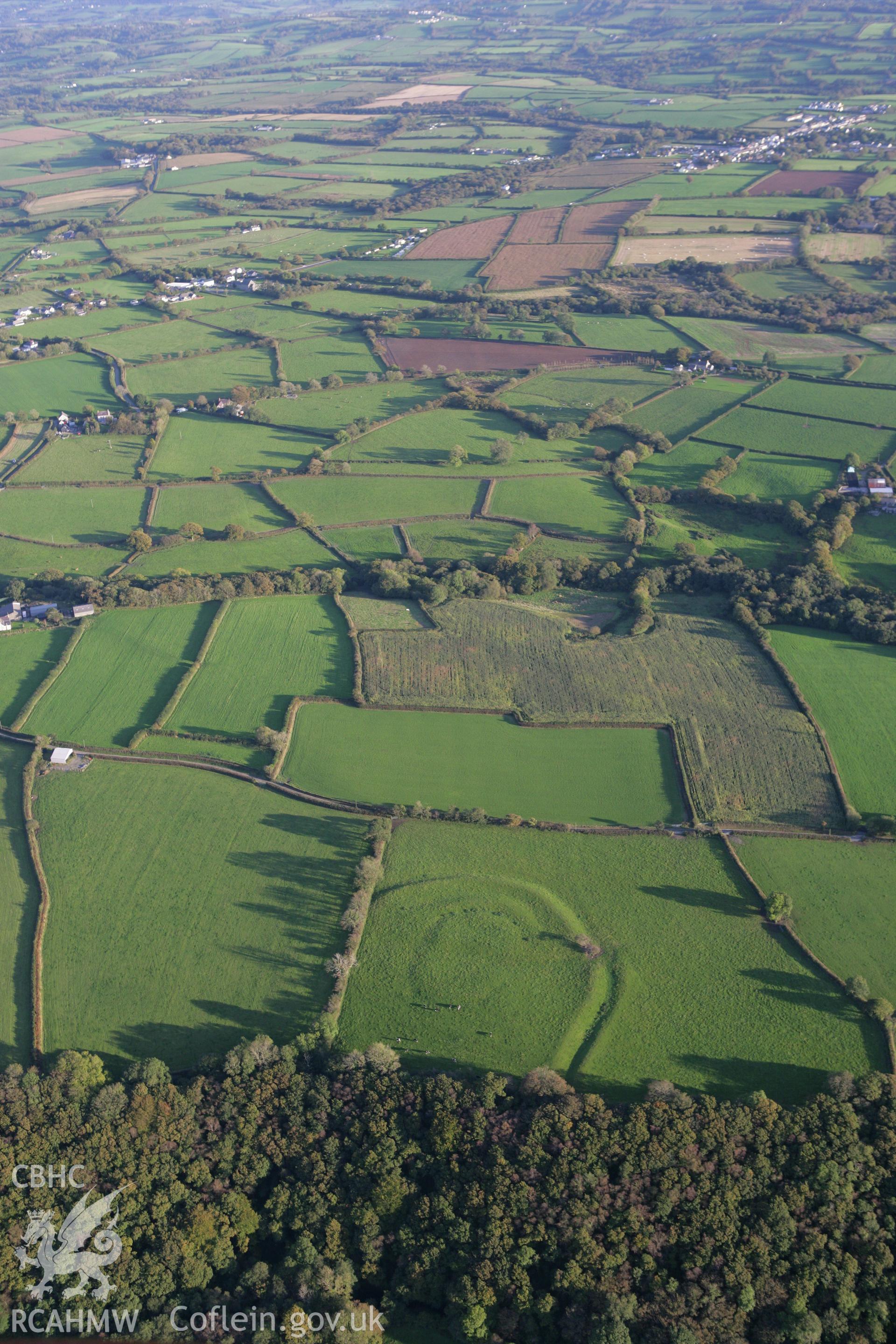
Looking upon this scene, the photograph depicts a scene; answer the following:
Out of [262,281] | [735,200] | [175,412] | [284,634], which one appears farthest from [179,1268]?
[735,200]

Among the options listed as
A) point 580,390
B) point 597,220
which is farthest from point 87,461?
point 597,220

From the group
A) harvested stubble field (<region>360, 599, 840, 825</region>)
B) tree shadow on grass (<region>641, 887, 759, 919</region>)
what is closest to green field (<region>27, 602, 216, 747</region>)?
harvested stubble field (<region>360, 599, 840, 825</region>)

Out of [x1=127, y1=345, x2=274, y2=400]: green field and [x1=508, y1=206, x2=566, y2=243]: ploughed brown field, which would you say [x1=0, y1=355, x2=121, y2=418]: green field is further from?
[x1=508, y1=206, x2=566, y2=243]: ploughed brown field

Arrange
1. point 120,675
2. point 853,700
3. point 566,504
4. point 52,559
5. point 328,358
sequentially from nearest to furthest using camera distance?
point 853,700
point 120,675
point 52,559
point 566,504
point 328,358

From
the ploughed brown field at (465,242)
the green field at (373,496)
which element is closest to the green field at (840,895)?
the green field at (373,496)

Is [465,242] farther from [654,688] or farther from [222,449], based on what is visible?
[654,688]
